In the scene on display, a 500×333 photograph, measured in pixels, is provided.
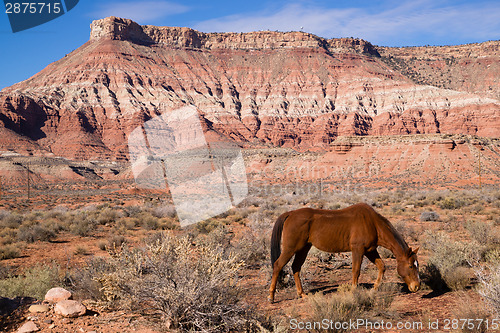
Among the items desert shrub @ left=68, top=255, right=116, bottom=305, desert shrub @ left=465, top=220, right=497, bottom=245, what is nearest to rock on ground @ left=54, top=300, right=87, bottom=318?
desert shrub @ left=68, top=255, right=116, bottom=305

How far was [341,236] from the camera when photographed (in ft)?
19.7

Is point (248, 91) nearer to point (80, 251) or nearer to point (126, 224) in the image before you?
point (126, 224)

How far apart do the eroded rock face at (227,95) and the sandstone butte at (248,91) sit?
0.40m

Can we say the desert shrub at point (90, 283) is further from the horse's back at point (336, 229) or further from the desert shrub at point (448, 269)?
the desert shrub at point (448, 269)

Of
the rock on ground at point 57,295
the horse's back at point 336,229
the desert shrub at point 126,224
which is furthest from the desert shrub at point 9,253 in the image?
the horse's back at point 336,229

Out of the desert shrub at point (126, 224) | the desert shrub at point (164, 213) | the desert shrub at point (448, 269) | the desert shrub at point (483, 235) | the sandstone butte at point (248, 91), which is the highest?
the sandstone butte at point (248, 91)

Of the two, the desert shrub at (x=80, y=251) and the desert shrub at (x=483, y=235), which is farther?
the desert shrub at (x=80, y=251)

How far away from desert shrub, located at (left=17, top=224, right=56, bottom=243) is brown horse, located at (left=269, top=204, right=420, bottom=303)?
12215 millimetres

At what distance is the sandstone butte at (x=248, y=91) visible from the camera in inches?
4082

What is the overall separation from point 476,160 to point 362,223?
187 feet

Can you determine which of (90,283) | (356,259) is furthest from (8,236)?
(356,259)

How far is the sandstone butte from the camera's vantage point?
104 metres

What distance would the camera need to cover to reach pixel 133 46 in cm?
13512

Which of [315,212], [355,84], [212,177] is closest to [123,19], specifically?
[355,84]
